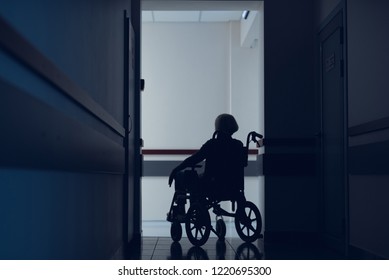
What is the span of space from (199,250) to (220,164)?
75cm

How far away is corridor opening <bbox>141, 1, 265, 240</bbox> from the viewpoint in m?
7.61

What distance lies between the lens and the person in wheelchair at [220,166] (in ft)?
15.2

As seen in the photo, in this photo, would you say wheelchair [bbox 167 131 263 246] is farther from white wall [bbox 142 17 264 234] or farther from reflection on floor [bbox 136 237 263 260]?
white wall [bbox 142 17 264 234]

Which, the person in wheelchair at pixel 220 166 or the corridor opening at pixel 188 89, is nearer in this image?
the person in wheelchair at pixel 220 166

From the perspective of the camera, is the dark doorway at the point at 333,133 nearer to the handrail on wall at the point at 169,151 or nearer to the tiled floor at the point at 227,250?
the tiled floor at the point at 227,250

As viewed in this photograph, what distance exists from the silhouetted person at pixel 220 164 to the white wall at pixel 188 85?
2.94 metres

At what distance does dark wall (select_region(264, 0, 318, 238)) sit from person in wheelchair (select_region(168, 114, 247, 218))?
0.41 meters

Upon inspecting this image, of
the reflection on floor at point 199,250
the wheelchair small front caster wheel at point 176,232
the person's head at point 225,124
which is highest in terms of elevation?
the person's head at point 225,124

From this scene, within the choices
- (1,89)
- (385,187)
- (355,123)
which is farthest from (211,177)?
(1,89)

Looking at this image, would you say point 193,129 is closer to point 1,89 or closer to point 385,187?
point 385,187

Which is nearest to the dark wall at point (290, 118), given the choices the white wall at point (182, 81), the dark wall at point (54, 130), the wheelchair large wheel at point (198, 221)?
the wheelchair large wheel at point (198, 221)

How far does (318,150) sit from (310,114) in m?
0.35

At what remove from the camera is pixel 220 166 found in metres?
4.63
